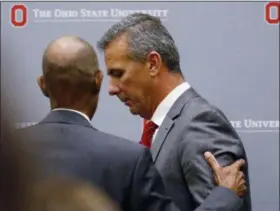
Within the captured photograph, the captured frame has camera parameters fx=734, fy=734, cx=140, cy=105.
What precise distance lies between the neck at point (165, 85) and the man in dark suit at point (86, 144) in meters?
0.41

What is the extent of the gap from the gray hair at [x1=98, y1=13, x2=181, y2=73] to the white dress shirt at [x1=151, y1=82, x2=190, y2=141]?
0.09 metres

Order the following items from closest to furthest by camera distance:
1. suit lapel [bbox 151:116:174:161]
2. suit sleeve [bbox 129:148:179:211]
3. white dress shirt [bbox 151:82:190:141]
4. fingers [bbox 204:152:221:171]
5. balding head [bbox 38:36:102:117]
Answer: suit sleeve [bbox 129:148:179:211] → balding head [bbox 38:36:102:117] → fingers [bbox 204:152:221:171] → suit lapel [bbox 151:116:174:161] → white dress shirt [bbox 151:82:190:141]

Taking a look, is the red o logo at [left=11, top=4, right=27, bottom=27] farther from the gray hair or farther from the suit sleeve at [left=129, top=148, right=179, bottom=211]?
the suit sleeve at [left=129, top=148, right=179, bottom=211]

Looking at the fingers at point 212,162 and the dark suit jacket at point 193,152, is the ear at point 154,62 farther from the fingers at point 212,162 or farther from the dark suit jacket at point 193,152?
the fingers at point 212,162

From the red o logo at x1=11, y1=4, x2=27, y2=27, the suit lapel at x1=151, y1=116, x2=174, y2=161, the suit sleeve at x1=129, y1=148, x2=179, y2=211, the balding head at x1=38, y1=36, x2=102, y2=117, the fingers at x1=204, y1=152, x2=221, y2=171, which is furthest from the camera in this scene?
the red o logo at x1=11, y1=4, x2=27, y2=27

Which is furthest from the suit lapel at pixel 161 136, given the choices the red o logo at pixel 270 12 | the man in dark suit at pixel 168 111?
the red o logo at pixel 270 12

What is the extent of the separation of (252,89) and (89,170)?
5.63ft

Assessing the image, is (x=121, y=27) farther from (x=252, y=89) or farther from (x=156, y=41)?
(x=252, y=89)

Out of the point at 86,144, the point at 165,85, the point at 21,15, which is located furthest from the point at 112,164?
the point at 21,15

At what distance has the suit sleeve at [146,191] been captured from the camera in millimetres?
1979

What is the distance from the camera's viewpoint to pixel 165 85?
2.51 m

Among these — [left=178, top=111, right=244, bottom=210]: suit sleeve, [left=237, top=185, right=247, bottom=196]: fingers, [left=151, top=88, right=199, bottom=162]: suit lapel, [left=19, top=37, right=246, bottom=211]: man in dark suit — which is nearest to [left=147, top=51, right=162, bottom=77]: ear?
[left=151, top=88, right=199, bottom=162]: suit lapel

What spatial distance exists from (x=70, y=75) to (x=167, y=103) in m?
0.50

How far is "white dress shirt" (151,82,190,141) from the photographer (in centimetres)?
248
